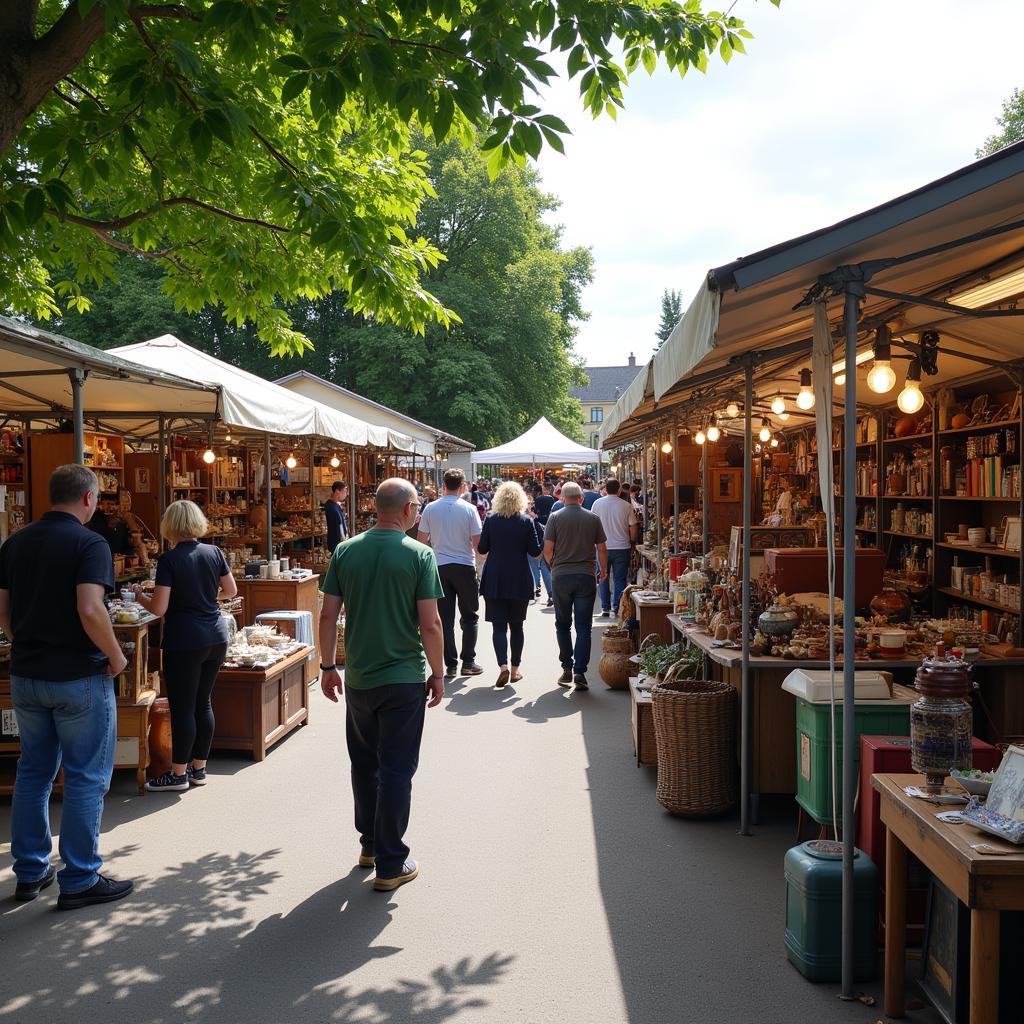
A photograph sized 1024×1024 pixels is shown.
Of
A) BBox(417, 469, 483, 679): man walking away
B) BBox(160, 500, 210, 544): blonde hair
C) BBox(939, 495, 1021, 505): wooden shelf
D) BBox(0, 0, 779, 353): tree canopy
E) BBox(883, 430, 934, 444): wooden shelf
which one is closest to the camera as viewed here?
BBox(0, 0, 779, 353): tree canopy

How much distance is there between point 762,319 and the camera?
15.8 ft

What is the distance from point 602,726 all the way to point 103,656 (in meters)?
4.68

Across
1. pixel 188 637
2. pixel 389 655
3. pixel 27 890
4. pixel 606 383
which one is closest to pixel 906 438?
pixel 389 655

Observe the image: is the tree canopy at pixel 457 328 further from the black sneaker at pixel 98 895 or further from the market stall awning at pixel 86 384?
the black sneaker at pixel 98 895

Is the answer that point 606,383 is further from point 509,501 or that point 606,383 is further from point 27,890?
point 27,890

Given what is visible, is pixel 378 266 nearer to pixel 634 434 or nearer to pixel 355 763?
pixel 355 763

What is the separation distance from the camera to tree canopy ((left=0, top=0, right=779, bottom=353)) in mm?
4359

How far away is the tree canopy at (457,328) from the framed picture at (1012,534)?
26275 mm

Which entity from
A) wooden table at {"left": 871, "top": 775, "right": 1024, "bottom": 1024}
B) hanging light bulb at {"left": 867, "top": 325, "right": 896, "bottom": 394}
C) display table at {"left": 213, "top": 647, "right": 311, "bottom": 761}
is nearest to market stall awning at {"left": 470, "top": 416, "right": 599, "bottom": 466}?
display table at {"left": 213, "top": 647, "right": 311, "bottom": 761}

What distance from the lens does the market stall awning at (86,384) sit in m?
5.80

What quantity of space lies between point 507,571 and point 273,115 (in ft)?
16.1

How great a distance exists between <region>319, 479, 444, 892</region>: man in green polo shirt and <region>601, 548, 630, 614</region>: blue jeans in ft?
28.8

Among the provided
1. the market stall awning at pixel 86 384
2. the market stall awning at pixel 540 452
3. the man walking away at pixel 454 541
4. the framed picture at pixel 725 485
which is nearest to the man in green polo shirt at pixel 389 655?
the market stall awning at pixel 86 384

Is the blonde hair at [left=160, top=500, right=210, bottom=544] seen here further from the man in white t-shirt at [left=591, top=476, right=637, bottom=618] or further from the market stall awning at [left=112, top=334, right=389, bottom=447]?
the man in white t-shirt at [left=591, top=476, right=637, bottom=618]
